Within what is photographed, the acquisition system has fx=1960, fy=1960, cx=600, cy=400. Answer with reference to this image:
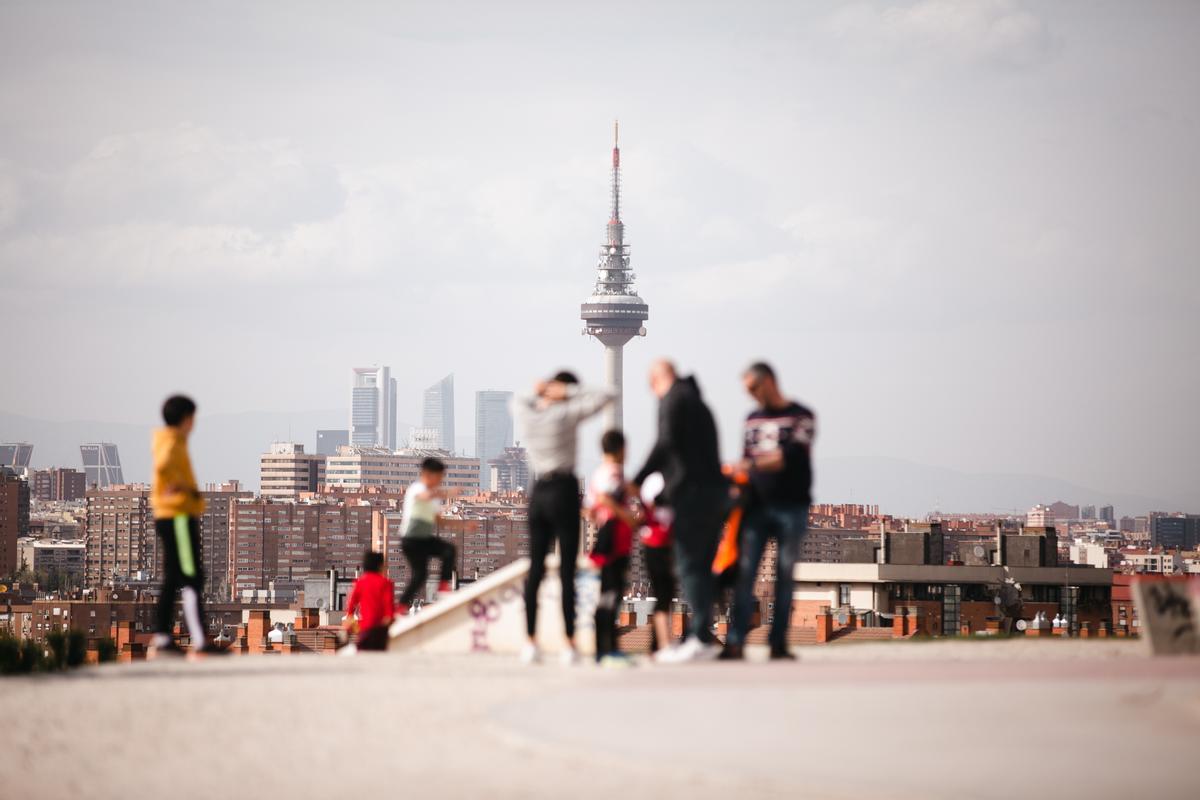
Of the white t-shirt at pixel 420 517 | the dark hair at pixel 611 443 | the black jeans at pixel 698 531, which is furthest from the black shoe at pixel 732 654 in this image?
the white t-shirt at pixel 420 517

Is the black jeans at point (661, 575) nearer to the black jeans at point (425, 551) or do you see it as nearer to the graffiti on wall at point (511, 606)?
the graffiti on wall at point (511, 606)

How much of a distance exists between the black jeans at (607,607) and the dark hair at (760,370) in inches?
60.1

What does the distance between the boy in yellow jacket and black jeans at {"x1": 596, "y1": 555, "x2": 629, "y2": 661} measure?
2.73 m

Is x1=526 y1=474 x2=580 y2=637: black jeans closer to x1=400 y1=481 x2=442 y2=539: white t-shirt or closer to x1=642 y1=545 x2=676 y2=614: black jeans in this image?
x1=642 y1=545 x2=676 y2=614: black jeans

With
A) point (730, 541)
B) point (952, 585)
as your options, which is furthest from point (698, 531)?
point (952, 585)

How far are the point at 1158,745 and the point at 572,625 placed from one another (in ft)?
15.5

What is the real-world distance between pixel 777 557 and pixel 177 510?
13.3 ft

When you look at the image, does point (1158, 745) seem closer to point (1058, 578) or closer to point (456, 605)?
point (456, 605)

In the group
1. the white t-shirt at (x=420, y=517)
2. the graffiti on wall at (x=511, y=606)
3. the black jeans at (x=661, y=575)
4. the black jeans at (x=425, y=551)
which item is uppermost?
the white t-shirt at (x=420, y=517)

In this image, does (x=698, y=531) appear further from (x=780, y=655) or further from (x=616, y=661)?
(x=780, y=655)

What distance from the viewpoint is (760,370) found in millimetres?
12953

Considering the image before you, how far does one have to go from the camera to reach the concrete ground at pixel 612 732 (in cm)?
830

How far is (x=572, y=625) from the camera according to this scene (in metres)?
12.9

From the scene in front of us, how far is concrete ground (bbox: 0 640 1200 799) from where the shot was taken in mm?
8305
